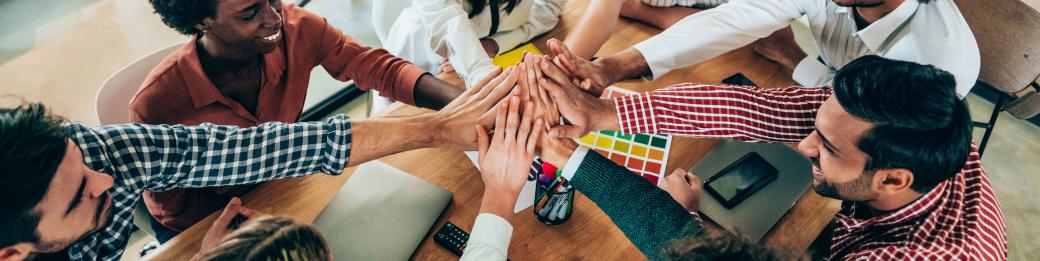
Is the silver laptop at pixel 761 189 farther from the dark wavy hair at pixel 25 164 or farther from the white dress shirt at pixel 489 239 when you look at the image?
the dark wavy hair at pixel 25 164

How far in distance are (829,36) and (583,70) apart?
702mm

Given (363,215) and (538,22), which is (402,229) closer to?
(363,215)

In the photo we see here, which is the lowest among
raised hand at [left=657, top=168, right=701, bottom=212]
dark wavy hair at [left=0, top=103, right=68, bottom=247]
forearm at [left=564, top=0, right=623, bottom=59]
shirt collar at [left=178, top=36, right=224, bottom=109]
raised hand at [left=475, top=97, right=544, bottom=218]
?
raised hand at [left=657, top=168, right=701, bottom=212]

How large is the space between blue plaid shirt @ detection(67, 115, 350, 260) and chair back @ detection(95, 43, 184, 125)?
0.33 m

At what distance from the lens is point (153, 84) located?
1395 mm

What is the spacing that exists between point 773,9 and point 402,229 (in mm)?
1154

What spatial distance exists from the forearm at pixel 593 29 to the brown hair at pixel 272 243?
957mm

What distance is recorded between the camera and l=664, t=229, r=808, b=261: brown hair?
0.96 m

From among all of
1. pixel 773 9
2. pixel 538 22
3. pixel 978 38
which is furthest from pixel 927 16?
pixel 538 22

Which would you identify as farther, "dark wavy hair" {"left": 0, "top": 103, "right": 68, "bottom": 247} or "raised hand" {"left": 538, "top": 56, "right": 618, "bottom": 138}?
"raised hand" {"left": 538, "top": 56, "right": 618, "bottom": 138}

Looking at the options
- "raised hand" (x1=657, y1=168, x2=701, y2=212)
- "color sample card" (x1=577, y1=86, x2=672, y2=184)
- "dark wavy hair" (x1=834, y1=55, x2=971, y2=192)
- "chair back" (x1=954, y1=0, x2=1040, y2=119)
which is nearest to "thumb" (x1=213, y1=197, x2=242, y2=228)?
"color sample card" (x1=577, y1=86, x2=672, y2=184)

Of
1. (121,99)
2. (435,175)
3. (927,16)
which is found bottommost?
(435,175)

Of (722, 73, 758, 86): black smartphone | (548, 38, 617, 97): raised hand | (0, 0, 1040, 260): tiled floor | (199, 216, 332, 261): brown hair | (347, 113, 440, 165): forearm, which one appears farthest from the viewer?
(0, 0, 1040, 260): tiled floor

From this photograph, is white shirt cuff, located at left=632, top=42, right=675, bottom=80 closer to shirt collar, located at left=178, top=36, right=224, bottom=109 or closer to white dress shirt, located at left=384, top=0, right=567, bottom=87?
white dress shirt, located at left=384, top=0, right=567, bottom=87
